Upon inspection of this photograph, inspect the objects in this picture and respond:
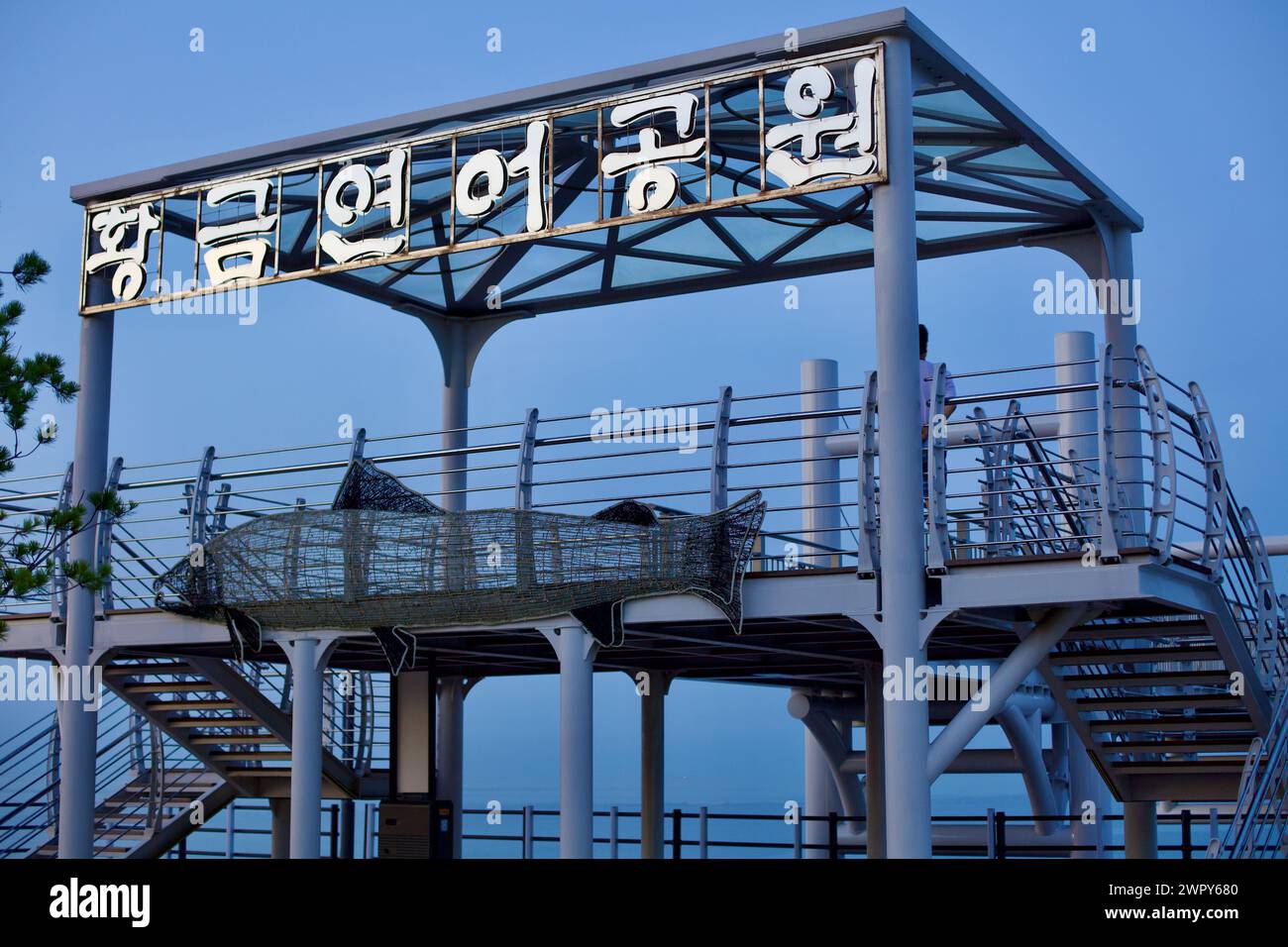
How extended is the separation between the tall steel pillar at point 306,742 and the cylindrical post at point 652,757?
4.71 m

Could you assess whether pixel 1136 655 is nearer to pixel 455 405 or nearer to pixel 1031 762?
Result: pixel 1031 762

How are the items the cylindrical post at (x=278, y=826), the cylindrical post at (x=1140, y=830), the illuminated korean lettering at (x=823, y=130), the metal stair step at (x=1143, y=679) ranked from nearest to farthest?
1. the illuminated korean lettering at (x=823, y=130)
2. the metal stair step at (x=1143, y=679)
3. the cylindrical post at (x=1140, y=830)
4. the cylindrical post at (x=278, y=826)

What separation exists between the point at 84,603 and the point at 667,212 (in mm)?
7546

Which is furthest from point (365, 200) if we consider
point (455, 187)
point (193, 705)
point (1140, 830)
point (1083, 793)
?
point (1083, 793)

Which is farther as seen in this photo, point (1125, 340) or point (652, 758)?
point (652, 758)

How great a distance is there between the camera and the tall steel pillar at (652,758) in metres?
18.9

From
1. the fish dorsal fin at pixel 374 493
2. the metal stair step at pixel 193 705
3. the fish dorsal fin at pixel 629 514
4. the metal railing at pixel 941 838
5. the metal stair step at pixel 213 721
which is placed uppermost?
the fish dorsal fin at pixel 374 493

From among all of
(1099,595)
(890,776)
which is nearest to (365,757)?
(890,776)

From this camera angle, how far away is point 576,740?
1364 cm

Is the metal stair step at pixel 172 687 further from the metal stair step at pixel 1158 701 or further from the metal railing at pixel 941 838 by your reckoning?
the metal stair step at pixel 1158 701

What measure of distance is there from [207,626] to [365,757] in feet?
14.4

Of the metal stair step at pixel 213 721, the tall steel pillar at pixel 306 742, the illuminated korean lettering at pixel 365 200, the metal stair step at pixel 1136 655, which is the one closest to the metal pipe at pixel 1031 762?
the metal stair step at pixel 1136 655
